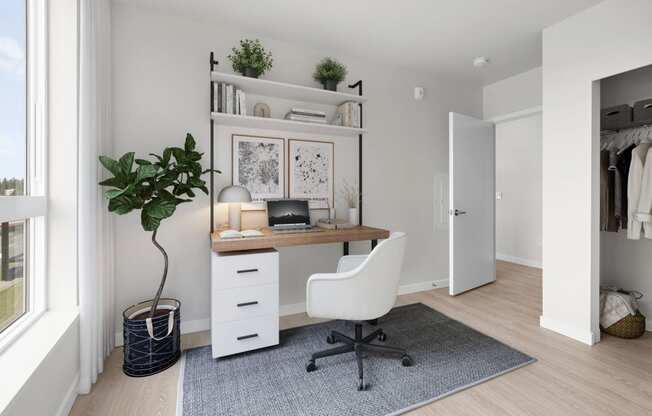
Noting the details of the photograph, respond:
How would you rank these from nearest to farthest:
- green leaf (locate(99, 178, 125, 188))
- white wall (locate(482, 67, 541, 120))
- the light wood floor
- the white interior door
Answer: the light wood floor → green leaf (locate(99, 178, 125, 188)) → the white interior door → white wall (locate(482, 67, 541, 120))

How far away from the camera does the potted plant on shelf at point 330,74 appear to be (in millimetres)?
2904

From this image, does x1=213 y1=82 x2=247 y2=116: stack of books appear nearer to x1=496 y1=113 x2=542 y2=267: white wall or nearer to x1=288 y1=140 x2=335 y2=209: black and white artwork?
x1=288 y1=140 x2=335 y2=209: black and white artwork

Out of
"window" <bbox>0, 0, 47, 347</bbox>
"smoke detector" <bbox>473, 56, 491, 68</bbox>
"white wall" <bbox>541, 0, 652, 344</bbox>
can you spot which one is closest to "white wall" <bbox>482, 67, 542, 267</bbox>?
"smoke detector" <bbox>473, 56, 491, 68</bbox>

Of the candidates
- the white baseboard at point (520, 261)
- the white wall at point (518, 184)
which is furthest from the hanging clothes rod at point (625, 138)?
the white baseboard at point (520, 261)

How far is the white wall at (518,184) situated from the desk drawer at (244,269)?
3341 millimetres

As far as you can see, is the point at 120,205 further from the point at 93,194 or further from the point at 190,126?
the point at 190,126

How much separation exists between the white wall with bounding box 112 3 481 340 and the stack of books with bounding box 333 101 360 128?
25 cm

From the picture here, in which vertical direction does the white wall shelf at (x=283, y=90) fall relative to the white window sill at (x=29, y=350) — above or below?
above

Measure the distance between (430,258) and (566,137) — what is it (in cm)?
183

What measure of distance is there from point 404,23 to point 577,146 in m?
1.68

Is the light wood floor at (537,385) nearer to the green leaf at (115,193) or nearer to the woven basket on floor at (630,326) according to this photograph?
the woven basket on floor at (630,326)

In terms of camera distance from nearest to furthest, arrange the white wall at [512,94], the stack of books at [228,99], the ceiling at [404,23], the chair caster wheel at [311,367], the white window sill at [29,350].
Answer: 1. the white window sill at [29,350]
2. the chair caster wheel at [311,367]
3. the ceiling at [404,23]
4. the stack of books at [228,99]
5. the white wall at [512,94]

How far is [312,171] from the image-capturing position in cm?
304

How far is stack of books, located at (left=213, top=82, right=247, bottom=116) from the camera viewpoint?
249 cm
